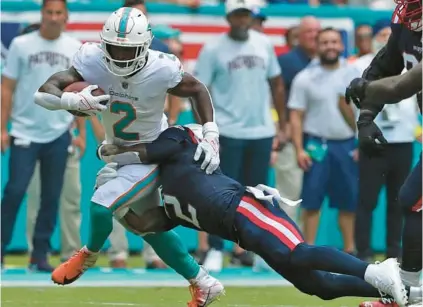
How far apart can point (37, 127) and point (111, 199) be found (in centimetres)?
294

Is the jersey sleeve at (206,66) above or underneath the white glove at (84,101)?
underneath

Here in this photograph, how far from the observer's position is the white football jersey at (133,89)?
260 inches

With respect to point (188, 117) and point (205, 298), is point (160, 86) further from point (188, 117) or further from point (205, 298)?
point (188, 117)

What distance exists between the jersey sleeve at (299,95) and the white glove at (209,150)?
3636 millimetres

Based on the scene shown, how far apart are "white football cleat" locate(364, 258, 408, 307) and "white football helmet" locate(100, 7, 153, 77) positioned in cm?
173

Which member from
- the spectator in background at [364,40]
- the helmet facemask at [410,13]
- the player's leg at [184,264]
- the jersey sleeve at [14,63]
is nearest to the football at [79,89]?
the player's leg at [184,264]

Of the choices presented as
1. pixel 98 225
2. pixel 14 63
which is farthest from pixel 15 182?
pixel 98 225

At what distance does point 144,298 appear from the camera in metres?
7.62

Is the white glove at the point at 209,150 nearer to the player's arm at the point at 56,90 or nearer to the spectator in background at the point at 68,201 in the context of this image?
the player's arm at the point at 56,90

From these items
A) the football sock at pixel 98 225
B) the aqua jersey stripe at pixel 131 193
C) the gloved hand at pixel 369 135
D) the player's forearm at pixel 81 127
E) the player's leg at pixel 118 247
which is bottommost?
the player's leg at pixel 118 247

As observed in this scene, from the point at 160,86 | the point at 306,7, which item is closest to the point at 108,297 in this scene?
the point at 160,86

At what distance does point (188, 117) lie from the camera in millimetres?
10789

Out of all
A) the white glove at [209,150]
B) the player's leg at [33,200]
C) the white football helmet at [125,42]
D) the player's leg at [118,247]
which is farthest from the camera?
the player's leg at [33,200]

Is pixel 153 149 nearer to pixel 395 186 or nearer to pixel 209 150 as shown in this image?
pixel 209 150
